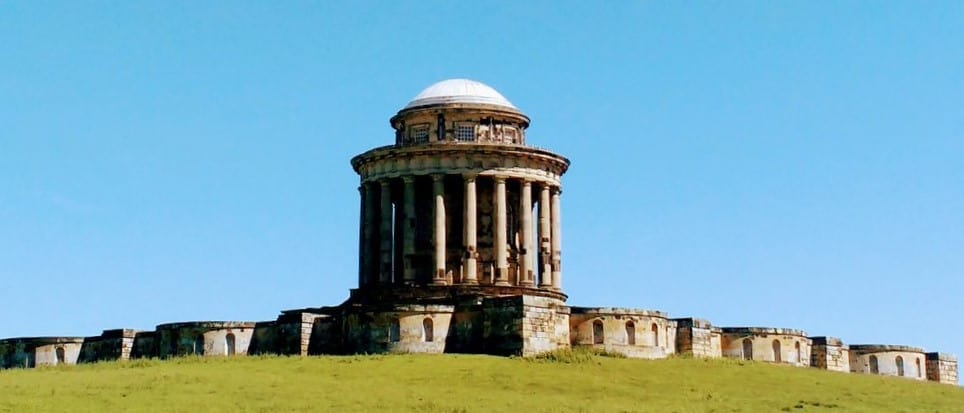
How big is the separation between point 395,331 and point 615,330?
960 centimetres

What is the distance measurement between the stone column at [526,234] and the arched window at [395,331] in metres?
13.3

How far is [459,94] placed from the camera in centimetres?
8738

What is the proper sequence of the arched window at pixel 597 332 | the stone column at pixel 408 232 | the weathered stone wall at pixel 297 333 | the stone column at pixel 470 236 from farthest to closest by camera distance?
1. the stone column at pixel 408 232
2. the stone column at pixel 470 236
3. the weathered stone wall at pixel 297 333
4. the arched window at pixel 597 332

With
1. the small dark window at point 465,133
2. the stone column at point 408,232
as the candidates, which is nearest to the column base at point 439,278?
the stone column at point 408,232

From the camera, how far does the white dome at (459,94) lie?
8700 cm

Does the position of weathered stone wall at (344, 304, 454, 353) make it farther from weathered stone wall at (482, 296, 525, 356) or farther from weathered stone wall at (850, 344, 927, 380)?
weathered stone wall at (850, 344, 927, 380)

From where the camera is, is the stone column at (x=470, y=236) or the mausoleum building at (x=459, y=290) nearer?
the mausoleum building at (x=459, y=290)

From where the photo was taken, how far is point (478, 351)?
73.8 metres

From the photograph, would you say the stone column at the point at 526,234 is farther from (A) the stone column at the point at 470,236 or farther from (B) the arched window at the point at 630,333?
(B) the arched window at the point at 630,333

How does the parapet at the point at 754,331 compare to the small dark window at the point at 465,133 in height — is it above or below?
below

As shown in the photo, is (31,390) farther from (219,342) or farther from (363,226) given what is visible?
(363,226)

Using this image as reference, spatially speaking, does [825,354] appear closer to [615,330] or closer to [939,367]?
[939,367]

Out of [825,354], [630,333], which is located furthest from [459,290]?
[825,354]

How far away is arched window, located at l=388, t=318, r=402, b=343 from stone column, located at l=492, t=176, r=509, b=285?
11.6m
